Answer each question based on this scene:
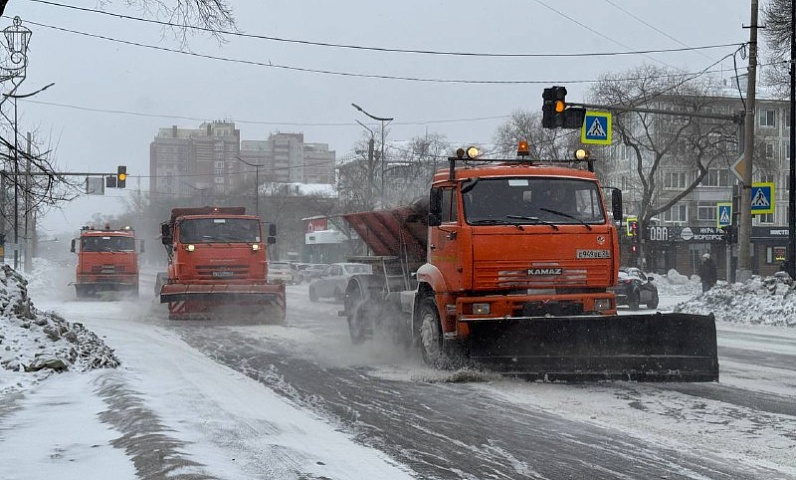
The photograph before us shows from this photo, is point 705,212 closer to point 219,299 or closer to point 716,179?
point 716,179

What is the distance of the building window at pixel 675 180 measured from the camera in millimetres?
84744

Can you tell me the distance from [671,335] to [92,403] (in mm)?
6164

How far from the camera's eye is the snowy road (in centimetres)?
641

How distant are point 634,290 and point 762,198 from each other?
21.5 ft

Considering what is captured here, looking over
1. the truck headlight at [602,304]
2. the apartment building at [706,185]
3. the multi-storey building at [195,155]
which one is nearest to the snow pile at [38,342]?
the truck headlight at [602,304]

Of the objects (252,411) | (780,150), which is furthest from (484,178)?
(780,150)

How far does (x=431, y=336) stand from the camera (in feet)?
38.7

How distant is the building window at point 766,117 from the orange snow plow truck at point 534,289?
85.2 m

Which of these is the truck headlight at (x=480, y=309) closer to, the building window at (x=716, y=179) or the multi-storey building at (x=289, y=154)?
the building window at (x=716, y=179)

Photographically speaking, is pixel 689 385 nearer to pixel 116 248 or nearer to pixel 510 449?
pixel 510 449

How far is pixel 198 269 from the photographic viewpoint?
21328 mm

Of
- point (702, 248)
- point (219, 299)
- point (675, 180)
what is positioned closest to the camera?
point (219, 299)

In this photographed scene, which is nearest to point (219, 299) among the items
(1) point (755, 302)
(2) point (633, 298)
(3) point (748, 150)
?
(1) point (755, 302)

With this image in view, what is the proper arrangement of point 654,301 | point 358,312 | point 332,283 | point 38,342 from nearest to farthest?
point 38,342
point 358,312
point 654,301
point 332,283
